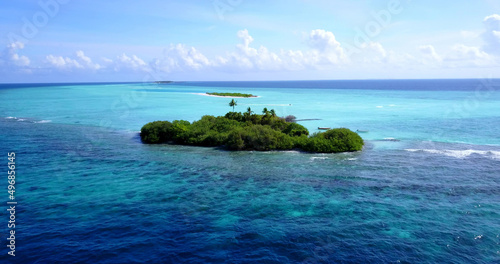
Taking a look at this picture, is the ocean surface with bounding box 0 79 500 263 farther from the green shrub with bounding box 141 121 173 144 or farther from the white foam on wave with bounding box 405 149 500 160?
the green shrub with bounding box 141 121 173 144

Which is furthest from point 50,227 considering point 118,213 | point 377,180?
point 377,180

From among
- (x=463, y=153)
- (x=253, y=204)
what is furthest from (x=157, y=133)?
(x=463, y=153)

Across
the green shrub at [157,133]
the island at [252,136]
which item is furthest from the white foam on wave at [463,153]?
the green shrub at [157,133]

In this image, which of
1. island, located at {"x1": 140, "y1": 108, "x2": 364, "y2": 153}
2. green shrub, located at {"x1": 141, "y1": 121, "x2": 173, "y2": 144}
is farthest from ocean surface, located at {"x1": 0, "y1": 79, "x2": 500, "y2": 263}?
green shrub, located at {"x1": 141, "y1": 121, "x2": 173, "y2": 144}

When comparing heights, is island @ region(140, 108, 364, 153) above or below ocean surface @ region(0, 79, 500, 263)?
above

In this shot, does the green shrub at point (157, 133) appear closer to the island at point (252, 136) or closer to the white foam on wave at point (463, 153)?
Answer: the island at point (252, 136)

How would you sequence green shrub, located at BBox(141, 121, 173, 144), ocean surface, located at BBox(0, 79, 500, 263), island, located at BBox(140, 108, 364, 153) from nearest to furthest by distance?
ocean surface, located at BBox(0, 79, 500, 263) → island, located at BBox(140, 108, 364, 153) → green shrub, located at BBox(141, 121, 173, 144)

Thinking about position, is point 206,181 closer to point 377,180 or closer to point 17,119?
point 377,180

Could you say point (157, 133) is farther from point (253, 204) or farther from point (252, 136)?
point (253, 204)
